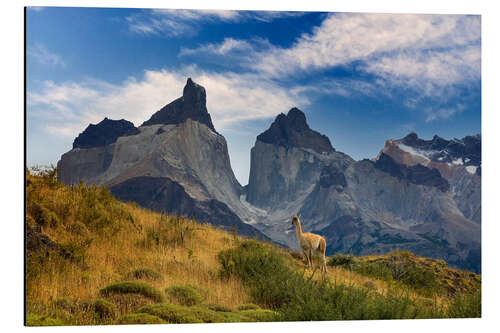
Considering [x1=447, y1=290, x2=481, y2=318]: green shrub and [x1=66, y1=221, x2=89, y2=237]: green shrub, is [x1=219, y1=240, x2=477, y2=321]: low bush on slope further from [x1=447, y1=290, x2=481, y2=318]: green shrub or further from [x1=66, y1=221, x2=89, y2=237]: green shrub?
[x1=66, y1=221, x2=89, y2=237]: green shrub

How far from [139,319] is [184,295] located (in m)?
1.29

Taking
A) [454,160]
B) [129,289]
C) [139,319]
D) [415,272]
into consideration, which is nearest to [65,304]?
[129,289]

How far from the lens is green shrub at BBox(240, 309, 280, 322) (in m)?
7.19

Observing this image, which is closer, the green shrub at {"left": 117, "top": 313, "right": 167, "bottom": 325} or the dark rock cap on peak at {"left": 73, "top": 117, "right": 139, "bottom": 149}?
the green shrub at {"left": 117, "top": 313, "right": 167, "bottom": 325}

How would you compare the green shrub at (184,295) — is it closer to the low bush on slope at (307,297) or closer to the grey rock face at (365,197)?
the low bush on slope at (307,297)

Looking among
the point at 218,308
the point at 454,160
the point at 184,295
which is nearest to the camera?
the point at 218,308

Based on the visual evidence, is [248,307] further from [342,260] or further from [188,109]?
[342,260]

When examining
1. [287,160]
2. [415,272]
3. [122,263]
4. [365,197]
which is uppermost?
[287,160]

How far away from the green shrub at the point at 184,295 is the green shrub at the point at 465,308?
4997 millimetres

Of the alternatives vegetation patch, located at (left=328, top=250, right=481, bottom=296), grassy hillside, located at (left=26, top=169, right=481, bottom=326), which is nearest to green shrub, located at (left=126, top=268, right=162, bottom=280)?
grassy hillside, located at (left=26, top=169, right=481, bottom=326)

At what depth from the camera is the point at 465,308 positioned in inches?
346

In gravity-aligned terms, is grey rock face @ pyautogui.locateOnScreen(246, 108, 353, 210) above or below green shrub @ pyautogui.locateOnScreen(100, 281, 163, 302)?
above

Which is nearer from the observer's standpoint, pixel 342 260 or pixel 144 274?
pixel 144 274

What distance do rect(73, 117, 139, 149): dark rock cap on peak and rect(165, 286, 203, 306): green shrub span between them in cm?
482
